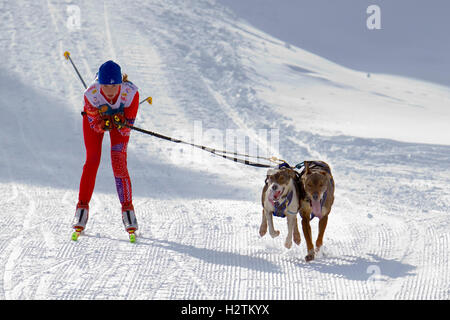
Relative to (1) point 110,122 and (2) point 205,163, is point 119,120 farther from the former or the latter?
(2) point 205,163

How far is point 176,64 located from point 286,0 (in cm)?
1307

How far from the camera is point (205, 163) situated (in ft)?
35.3

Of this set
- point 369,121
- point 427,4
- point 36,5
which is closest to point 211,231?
point 369,121

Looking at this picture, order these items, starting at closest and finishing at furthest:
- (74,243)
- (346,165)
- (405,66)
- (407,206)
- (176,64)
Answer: (74,243), (407,206), (346,165), (176,64), (405,66)

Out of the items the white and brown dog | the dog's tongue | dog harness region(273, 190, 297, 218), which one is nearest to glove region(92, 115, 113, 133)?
the white and brown dog

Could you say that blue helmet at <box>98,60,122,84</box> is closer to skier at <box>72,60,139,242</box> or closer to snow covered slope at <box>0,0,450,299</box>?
skier at <box>72,60,139,242</box>

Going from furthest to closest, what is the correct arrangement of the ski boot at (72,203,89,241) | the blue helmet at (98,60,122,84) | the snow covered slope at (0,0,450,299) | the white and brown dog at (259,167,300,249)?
the ski boot at (72,203,89,241)
the blue helmet at (98,60,122,84)
the white and brown dog at (259,167,300,249)
the snow covered slope at (0,0,450,299)

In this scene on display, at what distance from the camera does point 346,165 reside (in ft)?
36.0

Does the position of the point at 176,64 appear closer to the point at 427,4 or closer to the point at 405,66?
the point at 405,66

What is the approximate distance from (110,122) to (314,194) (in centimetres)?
210

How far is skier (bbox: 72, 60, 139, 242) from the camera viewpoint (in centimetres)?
617

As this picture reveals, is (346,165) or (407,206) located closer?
(407,206)

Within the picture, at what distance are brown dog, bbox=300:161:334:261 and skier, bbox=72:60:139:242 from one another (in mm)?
1804

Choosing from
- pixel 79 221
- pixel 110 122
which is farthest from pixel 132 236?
pixel 110 122
